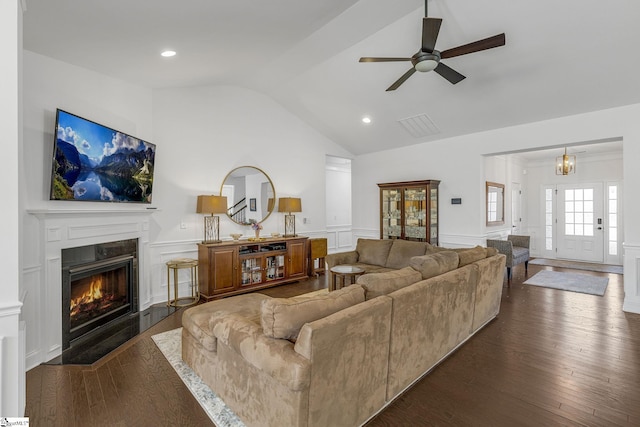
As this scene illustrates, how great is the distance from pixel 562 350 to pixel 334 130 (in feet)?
17.1

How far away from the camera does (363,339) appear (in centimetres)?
193

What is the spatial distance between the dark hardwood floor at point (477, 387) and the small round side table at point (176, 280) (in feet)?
3.02

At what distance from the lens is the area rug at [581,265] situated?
6613mm

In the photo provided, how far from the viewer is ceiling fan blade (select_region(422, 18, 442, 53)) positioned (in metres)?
2.60

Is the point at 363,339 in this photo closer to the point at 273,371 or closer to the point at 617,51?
the point at 273,371

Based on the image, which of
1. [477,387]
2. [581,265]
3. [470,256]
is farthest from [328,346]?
[581,265]

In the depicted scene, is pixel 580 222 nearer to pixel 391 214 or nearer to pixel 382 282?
pixel 391 214

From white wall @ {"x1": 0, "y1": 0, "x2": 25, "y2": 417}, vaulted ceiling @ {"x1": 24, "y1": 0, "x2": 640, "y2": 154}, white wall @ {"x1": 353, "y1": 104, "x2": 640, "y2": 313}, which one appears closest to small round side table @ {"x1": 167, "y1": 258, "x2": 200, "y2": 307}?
vaulted ceiling @ {"x1": 24, "y1": 0, "x2": 640, "y2": 154}

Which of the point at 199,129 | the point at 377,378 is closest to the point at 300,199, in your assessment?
the point at 199,129

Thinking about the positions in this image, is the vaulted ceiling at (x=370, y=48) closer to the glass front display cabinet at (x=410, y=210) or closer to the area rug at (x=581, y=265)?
the glass front display cabinet at (x=410, y=210)

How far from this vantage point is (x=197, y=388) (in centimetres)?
238

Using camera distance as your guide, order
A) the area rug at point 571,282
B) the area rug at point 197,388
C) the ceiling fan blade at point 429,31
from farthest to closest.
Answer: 1. the area rug at point 571,282
2. the ceiling fan blade at point 429,31
3. the area rug at point 197,388

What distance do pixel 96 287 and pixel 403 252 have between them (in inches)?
164

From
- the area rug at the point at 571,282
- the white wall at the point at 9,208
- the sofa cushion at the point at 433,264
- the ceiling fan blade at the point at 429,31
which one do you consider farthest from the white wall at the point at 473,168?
the white wall at the point at 9,208
